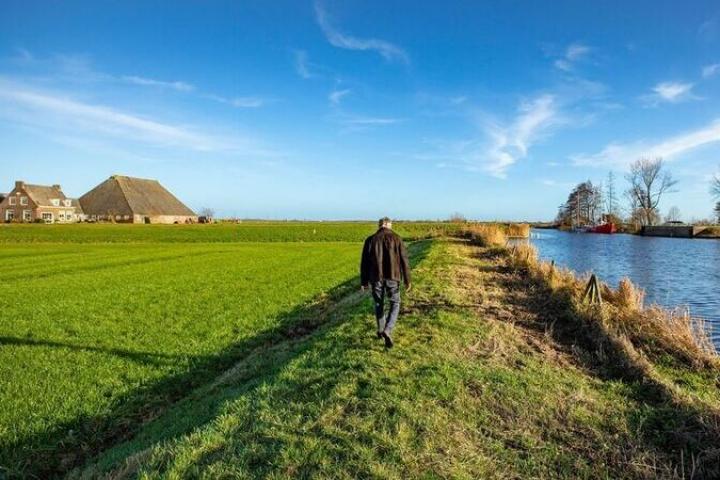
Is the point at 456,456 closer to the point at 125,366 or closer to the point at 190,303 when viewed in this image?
the point at 125,366

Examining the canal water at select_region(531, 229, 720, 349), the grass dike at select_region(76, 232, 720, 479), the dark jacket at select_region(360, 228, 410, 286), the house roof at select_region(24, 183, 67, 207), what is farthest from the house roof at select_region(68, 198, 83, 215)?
the dark jacket at select_region(360, 228, 410, 286)

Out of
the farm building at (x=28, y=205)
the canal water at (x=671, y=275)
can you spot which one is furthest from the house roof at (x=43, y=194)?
the canal water at (x=671, y=275)

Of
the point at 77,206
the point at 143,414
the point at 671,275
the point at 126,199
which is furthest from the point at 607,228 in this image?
the point at 77,206

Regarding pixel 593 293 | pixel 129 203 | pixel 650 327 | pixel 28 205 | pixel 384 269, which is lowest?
pixel 650 327

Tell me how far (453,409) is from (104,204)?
127088mm

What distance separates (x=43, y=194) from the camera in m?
105

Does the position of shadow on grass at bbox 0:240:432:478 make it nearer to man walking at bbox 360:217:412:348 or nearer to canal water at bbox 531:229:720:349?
man walking at bbox 360:217:412:348

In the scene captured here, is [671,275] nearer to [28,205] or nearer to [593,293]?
[593,293]

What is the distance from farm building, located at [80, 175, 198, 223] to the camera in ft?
378

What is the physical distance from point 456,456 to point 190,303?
14226 mm

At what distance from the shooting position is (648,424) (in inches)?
267

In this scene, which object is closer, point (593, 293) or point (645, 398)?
point (645, 398)

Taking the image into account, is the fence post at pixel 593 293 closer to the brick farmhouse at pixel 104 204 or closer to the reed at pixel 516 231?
the reed at pixel 516 231

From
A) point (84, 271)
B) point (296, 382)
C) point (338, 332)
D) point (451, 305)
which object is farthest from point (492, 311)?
point (84, 271)
